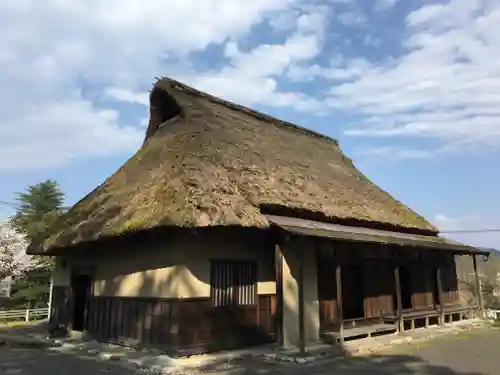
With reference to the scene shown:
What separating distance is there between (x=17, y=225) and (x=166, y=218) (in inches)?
930

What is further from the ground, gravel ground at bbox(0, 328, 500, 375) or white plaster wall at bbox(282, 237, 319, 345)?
white plaster wall at bbox(282, 237, 319, 345)

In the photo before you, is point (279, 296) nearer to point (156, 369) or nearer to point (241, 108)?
point (156, 369)

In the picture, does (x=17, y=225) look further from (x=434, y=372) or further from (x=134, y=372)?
(x=434, y=372)

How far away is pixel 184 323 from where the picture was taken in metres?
9.23

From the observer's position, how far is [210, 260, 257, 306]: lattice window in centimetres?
1001

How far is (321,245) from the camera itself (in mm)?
11422

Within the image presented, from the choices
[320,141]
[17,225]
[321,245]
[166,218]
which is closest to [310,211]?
[321,245]

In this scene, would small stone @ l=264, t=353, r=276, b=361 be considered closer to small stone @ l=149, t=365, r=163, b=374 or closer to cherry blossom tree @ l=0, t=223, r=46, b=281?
small stone @ l=149, t=365, r=163, b=374

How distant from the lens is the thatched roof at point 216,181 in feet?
32.7

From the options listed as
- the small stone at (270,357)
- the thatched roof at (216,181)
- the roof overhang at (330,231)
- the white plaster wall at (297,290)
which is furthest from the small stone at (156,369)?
the roof overhang at (330,231)

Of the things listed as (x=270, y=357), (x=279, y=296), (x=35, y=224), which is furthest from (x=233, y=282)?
(x=35, y=224)

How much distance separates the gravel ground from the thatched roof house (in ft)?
3.70

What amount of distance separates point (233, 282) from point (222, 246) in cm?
93

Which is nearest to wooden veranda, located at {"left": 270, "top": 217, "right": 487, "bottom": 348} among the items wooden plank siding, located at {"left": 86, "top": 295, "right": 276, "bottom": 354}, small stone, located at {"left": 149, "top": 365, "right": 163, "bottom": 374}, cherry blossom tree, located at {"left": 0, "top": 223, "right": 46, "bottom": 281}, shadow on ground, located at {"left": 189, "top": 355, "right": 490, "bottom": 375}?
shadow on ground, located at {"left": 189, "top": 355, "right": 490, "bottom": 375}
